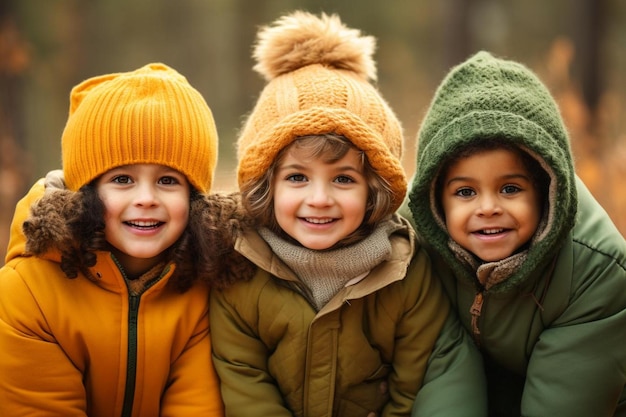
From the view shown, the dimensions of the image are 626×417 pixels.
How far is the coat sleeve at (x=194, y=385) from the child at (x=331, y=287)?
58mm

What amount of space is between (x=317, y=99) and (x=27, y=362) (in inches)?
51.1

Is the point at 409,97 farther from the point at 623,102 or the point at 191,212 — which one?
the point at 191,212

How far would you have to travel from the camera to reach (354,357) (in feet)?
8.34

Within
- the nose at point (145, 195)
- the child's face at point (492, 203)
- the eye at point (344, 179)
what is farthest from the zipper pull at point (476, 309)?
the nose at point (145, 195)

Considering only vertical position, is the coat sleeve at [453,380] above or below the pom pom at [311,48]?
below

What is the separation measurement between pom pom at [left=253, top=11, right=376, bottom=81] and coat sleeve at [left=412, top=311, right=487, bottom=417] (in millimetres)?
1037

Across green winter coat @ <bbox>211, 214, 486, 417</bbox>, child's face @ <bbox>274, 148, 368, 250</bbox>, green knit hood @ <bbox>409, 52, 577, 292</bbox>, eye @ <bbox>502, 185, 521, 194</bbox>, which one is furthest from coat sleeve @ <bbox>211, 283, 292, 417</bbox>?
eye @ <bbox>502, 185, 521, 194</bbox>

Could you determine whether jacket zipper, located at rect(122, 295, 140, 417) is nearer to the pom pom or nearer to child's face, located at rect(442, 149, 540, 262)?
the pom pom

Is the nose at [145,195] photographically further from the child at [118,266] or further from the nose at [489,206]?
the nose at [489,206]

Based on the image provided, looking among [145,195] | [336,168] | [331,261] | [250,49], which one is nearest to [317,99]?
[336,168]

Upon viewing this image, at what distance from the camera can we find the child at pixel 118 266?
237 cm

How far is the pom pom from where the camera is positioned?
271 centimetres

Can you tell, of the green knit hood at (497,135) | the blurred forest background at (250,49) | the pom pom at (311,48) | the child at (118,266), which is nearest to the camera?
the green knit hood at (497,135)

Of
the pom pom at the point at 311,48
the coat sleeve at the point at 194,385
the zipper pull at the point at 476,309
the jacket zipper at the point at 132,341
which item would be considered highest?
the pom pom at the point at 311,48
